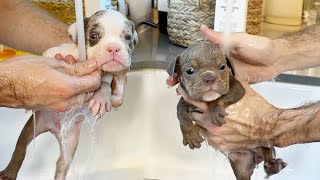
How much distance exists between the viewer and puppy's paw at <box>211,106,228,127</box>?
3.00ft

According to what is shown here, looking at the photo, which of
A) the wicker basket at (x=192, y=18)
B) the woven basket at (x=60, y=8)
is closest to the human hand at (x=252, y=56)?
the wicker basket at (x=192, y=18)

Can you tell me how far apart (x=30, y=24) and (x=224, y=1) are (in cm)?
44

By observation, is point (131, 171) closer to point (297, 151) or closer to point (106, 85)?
point (297, 151)

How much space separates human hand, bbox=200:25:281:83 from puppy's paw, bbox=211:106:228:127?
4.4 inches

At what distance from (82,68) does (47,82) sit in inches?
2.2

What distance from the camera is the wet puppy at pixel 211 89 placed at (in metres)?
0.86

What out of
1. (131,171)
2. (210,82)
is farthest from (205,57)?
(131,171)

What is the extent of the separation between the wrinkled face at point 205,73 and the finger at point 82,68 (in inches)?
5.4

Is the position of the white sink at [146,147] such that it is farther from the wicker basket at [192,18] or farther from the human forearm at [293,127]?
the human forearm at [293,127]

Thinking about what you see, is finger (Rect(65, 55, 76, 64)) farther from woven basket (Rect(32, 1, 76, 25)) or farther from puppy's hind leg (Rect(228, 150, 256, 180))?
woven basket (Rect(32, 1, 76, 25))

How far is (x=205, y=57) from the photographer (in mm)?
868

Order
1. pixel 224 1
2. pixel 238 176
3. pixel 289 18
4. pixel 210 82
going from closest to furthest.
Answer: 1. pixel 210 82
2. pixel 238 176
3. pixel 224 1
4. pixel 289 18

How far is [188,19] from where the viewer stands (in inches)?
57.4

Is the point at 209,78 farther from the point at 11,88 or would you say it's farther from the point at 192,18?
the point at 192,18
